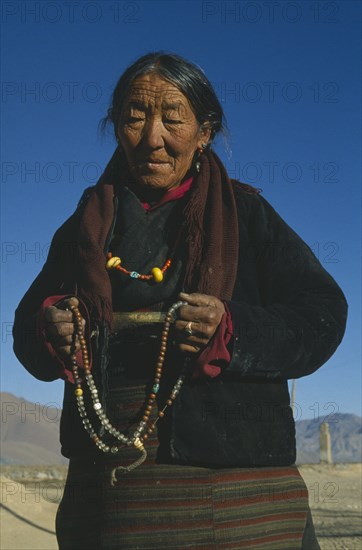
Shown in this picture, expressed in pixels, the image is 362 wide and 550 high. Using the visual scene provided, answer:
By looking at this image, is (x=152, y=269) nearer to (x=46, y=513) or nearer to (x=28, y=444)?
(x=46, y=513)

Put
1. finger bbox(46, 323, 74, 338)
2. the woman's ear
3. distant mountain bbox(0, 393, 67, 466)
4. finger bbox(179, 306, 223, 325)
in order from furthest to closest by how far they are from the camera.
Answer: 1. distant mountain bbox(0, 393, 67, 466)
2. the woman's ear
3. finger bbox(46, 323, 74, 338)
4. finger bbox(179, 306, 223, 325)

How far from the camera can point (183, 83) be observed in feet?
7.06

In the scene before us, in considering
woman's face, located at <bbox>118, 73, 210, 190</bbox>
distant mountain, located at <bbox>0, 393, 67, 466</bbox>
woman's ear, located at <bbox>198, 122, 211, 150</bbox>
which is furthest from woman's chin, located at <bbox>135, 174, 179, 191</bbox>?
distant mountain, located at <bbox>0, 393, 67, 466</bbox>

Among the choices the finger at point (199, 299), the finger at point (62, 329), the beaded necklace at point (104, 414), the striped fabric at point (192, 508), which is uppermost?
the finger at point (199, 299)

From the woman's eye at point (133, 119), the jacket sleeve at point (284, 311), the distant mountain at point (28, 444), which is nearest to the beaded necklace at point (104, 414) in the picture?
the jacket sleeve at point (284, 311)

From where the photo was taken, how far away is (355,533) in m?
12.7

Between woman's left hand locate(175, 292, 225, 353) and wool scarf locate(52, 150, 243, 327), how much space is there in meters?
0.12

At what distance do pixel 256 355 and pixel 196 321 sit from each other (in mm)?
189

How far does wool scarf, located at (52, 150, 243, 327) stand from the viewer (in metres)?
1.96

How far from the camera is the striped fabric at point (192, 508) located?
182 cm

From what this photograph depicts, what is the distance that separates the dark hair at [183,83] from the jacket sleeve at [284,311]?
0.29 m

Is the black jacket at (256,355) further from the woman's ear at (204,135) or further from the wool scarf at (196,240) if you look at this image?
the woman's ear at (204,135)

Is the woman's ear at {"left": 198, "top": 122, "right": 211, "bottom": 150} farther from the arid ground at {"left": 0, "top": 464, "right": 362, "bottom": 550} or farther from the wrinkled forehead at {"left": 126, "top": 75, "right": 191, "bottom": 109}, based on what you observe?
the arid ground at {"left": 0, "top": 464, "right": 362, "bottom": 550}

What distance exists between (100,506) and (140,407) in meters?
0.26
